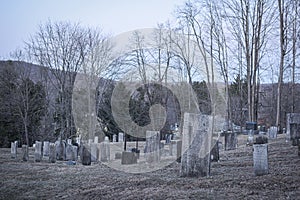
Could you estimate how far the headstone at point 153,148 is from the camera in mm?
11844

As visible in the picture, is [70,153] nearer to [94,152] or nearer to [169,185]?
[94,152]

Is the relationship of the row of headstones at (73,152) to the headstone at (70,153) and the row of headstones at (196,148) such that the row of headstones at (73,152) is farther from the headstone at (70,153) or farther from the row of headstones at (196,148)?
the row of headstones at (196,148)

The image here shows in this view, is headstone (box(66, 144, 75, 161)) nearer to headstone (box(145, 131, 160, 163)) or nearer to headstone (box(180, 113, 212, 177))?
headstone (box(145, 131, 160, 163))

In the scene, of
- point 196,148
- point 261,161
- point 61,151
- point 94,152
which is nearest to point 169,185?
point 196,148

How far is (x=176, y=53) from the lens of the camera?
99.5 feet

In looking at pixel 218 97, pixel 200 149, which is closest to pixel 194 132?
pixel 200 149

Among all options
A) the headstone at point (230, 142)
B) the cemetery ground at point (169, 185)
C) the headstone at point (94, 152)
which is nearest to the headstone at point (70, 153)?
the headstone at point (94, 152)

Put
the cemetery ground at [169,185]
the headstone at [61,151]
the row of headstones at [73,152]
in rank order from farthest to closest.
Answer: the headstone at [61,151] → the row of headstones at [73,152] → the cemetery ground at [169,185]

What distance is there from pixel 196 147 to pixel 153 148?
13.8 feet

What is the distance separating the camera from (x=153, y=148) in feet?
40.2

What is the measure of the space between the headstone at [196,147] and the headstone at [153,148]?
3519mm

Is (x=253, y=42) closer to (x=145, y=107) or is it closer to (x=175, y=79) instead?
(x=175, y=79)

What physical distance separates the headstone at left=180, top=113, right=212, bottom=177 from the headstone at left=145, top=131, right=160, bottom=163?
3.52 m

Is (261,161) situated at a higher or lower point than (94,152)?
higher
